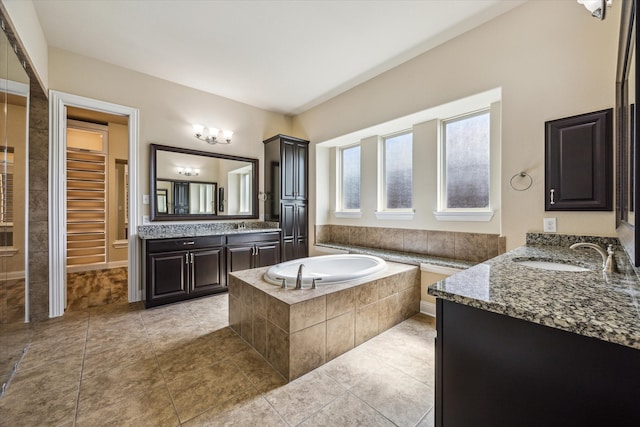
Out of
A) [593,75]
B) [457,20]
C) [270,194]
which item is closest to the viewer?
[593,75]

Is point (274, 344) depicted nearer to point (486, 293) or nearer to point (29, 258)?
point (486, 293)

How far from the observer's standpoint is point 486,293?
854 millimetres

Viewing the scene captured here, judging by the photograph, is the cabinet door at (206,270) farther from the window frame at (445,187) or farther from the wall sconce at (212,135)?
the window frame at (445,187)

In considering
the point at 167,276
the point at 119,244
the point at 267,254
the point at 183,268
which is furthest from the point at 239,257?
the point at 119,244

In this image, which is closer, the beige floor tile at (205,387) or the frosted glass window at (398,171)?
the beige floor tile at (205,387)

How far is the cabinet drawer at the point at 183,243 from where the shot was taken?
288cm

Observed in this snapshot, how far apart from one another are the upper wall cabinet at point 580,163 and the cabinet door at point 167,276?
3.59m

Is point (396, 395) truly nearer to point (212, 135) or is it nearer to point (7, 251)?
point (7, 251)

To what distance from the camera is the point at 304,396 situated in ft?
5.07

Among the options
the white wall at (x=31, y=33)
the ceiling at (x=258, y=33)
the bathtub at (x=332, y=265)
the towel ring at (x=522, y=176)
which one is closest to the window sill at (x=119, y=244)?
the white wall at (x=31, y=33)

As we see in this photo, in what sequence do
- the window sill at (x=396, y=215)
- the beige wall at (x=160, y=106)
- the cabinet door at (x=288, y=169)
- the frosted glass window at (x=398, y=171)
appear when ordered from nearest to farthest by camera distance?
the beige wall at (x=160, y=106)
the window sill at (x=396, y=215)
the frosted glass window at (x=398, y=171)
the cabinet door at (x=288, y=169)

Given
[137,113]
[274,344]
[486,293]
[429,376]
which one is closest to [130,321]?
[274,344]

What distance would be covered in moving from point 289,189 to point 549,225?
3.15m

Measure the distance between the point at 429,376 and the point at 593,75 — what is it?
7.80ft
